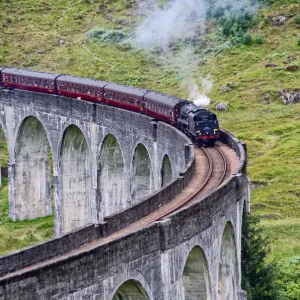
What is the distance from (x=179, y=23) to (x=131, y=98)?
43.9 meters

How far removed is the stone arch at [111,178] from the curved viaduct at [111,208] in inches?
2.6

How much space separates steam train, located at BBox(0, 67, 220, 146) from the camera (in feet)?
141

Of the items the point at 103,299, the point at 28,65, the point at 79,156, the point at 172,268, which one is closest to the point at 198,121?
the point at 79,156

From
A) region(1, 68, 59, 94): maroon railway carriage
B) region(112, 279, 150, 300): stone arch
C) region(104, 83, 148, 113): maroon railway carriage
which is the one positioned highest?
region(1, 68, 59, 94): maroon railway carriage

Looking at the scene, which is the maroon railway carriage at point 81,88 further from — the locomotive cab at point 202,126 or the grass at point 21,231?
the locomotive cab at point 202,126

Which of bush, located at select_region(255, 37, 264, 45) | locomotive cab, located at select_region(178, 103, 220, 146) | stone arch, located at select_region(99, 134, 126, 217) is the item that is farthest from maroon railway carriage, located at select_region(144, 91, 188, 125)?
bush, located at select_region(255, 37, 264, 45)

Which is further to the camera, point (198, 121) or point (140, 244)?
point (198, 121)

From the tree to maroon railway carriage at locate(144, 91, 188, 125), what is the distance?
10.6 metres

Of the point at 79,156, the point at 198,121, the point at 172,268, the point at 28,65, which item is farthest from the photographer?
the point at 28,65

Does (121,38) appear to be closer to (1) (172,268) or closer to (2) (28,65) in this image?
(2) (28,65)

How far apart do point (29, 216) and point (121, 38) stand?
39071mm

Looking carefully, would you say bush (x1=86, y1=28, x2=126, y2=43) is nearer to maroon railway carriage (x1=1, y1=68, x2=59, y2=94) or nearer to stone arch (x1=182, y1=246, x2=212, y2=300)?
maroon railway carriage (x1=1, y1=68, x2=59, y2=94)

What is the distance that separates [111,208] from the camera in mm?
A: 51719

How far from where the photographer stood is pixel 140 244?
24250 millimetres
